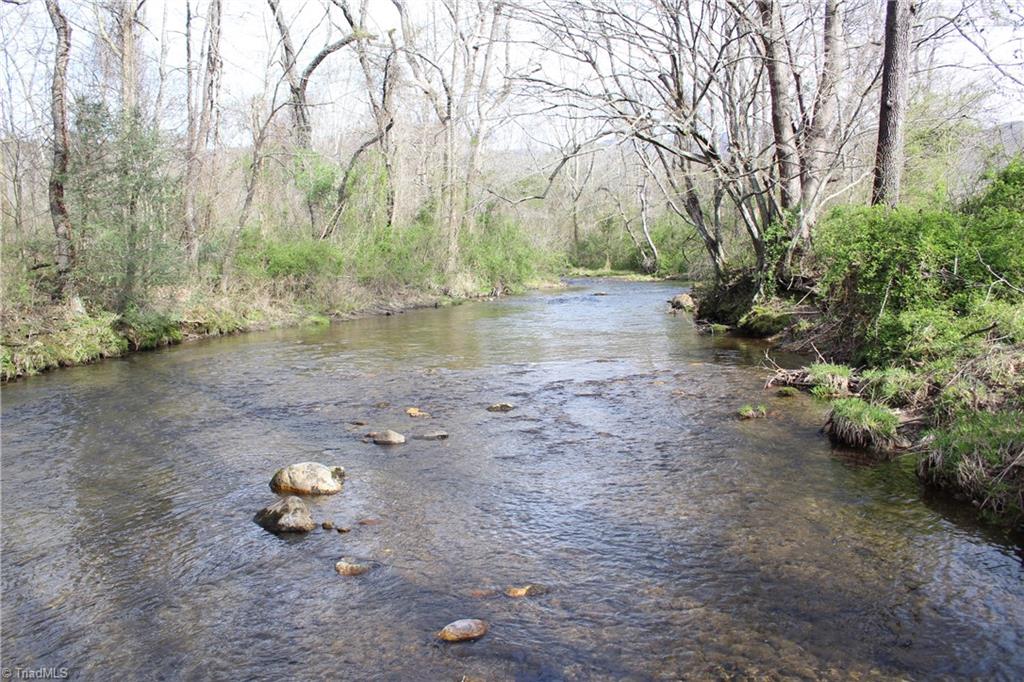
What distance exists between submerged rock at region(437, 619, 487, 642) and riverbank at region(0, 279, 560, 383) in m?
11.3

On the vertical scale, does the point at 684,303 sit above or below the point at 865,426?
above

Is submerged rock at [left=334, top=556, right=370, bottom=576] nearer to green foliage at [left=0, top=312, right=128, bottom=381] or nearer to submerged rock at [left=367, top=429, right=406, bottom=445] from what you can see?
submerged rock at [left=367, top=429, right=406, bottom=445]

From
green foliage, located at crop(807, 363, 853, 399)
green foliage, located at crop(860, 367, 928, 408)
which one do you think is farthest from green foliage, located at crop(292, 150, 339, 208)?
green foliage, located at crop(860, 367, 928, 408)

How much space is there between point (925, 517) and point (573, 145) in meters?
9.05

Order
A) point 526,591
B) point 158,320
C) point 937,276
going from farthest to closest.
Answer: point 158,320 → point 937,276 → point 526,591

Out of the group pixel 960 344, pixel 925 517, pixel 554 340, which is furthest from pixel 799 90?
pixel 925 517

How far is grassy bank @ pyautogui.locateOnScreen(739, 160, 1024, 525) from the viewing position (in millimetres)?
6039

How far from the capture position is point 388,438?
807 centimetres

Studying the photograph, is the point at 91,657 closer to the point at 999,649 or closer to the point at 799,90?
the point at 999,649

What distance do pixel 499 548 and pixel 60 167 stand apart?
13.2 metres

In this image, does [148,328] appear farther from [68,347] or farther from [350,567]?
[350,567]

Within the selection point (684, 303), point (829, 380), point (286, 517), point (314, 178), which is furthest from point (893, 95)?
point (314, 178)

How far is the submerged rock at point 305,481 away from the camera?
653 cm

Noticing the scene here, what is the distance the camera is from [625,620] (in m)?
4.27
